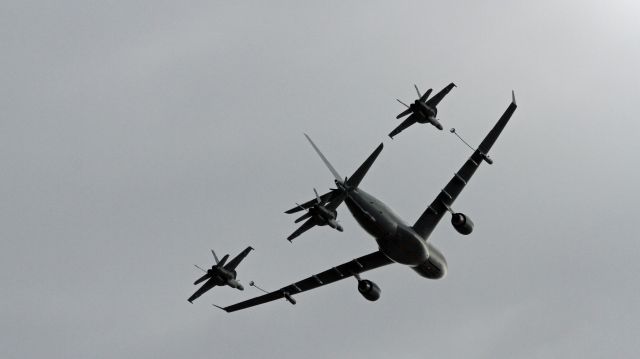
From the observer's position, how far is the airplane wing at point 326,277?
74438mm

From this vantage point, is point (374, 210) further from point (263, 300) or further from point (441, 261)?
point (263, 300)

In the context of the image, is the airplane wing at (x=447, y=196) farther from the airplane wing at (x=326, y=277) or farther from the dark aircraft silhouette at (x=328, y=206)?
the dark aircraft silhouette at (x=328, y=206)

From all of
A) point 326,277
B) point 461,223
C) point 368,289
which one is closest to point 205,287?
point 326,277

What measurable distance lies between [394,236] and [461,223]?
5.89m

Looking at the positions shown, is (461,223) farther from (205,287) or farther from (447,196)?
(205,287)

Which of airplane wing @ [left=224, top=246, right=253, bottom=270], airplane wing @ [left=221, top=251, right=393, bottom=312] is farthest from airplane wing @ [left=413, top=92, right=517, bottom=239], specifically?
airplane wing @ [left=224, top=246, right=253, bottom=270]

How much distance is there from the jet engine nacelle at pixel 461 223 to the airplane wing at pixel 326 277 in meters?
5.61

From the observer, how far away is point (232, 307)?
79250 millimetres

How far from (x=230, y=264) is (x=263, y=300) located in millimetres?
8778

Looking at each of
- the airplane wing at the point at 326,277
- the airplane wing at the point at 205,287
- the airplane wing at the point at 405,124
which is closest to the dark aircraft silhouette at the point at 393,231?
the airplane wing at the point at 326,277

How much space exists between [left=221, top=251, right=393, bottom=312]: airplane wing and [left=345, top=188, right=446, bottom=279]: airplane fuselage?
298 centimetres

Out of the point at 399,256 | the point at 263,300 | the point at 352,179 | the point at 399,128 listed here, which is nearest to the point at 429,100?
the point at 399,128

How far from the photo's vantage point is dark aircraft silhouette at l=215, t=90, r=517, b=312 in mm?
65000

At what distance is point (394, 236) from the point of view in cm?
6800
